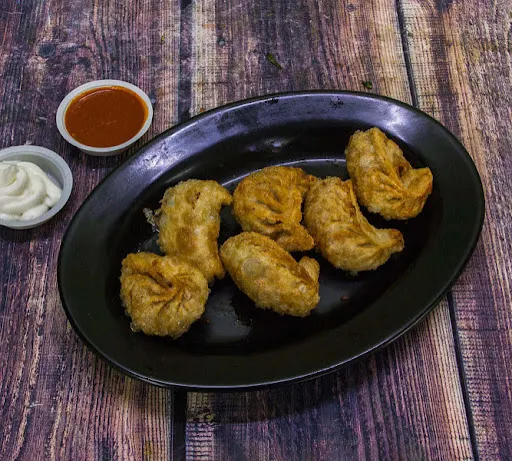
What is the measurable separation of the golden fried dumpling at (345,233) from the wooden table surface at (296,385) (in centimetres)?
42

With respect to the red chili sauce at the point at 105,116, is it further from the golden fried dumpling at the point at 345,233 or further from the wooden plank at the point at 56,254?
the golden fried dumpling at the point at 345,233

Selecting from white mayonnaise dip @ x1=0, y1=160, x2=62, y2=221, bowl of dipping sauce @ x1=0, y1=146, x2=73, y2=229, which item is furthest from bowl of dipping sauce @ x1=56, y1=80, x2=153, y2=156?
white mayonnaise dip @ x1=0, y1=160, x2=62, y2=221

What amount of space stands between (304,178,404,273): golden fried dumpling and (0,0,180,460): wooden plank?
0.97 metres

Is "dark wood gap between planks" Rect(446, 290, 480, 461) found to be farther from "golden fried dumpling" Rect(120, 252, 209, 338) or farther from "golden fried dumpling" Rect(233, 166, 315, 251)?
"golden fried dumpling" Rect(120, 252, 209, 338)

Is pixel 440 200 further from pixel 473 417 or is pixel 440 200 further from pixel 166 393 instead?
pixel 166 393

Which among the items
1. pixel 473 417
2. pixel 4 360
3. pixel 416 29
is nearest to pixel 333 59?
pixel 416 29

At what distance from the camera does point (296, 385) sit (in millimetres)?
2691

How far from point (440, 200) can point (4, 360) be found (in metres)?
2.13

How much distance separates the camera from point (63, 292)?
2588mm

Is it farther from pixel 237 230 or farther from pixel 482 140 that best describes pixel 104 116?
pixel 482 140

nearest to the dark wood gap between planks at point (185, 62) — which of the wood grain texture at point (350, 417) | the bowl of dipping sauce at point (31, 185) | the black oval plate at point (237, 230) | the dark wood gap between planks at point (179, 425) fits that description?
the black oval plate at point (237, 230)

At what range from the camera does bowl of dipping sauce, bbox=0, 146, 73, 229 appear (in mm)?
2996

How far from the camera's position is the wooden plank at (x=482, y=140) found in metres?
2.72

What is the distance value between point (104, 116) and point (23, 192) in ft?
2.01
